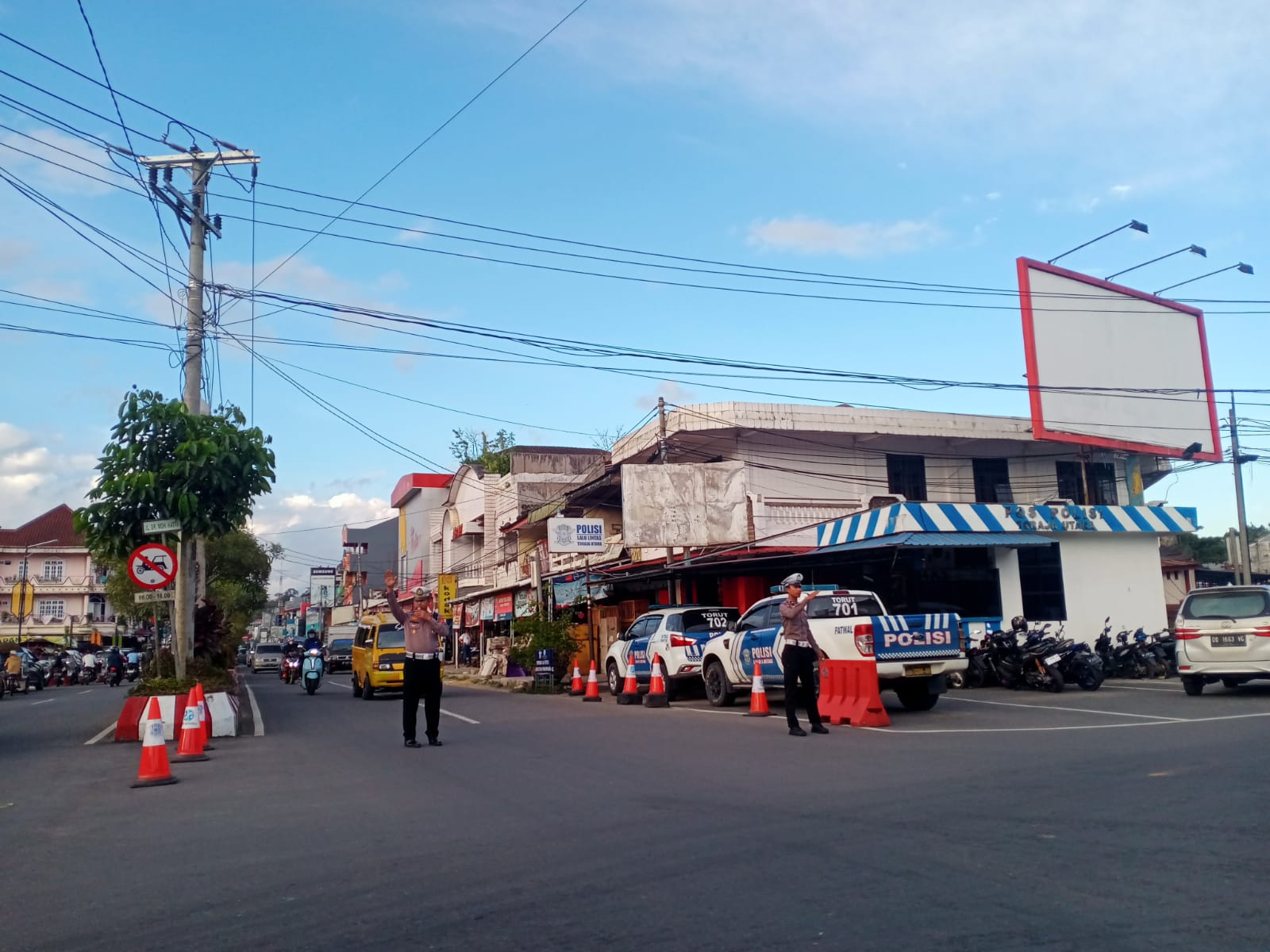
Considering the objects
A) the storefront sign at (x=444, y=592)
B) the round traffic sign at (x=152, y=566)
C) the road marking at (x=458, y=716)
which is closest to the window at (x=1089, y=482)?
the road marking at (x=458, y=716)

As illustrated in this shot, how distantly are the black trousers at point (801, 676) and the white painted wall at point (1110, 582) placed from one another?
1458 cm

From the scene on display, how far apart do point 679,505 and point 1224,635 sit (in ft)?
41.4

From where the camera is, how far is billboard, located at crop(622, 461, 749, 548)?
84.5 ft

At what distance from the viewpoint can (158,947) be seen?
4.65 m

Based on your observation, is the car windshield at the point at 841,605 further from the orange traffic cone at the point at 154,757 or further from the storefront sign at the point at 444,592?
the storefront sign at the point at 444,592

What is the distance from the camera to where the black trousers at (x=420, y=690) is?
40.7ft

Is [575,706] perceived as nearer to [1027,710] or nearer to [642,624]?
[642,624]

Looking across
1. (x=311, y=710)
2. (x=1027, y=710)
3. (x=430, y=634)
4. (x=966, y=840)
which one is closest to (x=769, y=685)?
(x=1027, y=710)

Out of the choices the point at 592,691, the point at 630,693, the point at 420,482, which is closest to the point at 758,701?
the point at 630,693

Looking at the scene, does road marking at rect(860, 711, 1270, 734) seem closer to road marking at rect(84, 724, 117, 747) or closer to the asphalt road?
the asphalt road

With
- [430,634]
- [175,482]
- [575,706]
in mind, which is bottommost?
[575,706]

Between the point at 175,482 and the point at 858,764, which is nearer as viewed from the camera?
the point at 858,764

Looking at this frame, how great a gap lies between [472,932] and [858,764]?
18.8 ft

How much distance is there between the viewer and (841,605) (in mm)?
15898
